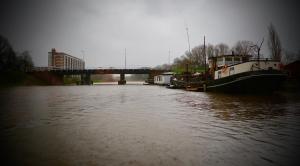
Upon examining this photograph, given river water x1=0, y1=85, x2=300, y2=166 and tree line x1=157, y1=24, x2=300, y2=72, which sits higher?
tree line x1=157, y1=24, x2=300, y2=72

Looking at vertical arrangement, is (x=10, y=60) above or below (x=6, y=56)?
below

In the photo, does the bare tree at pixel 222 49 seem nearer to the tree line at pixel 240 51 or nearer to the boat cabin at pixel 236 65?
the tree line at pixel 240 51

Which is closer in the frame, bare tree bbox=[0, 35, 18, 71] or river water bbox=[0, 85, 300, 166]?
river water bbox=[0, 85, 300, 166]

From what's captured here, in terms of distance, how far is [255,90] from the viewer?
2103cm

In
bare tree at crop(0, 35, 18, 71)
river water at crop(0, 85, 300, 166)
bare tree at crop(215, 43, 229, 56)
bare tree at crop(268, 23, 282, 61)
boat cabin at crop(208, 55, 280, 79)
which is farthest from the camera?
bare tree at crop(215, 43, 229, 56)

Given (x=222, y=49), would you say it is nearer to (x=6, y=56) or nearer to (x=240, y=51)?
(x=240, y=51)

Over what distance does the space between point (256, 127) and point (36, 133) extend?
276 inches

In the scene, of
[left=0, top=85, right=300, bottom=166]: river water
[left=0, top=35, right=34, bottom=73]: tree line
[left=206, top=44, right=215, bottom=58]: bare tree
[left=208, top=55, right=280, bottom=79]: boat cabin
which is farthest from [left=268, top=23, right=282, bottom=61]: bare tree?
[left=0, top=35, right=34, bottom=73]: tree line

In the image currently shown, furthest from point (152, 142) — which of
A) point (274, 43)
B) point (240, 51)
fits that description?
point (240, 51)

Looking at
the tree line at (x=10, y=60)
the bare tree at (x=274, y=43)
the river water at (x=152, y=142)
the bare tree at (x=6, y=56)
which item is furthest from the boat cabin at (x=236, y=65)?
the bare tree at (x=6, y=56)

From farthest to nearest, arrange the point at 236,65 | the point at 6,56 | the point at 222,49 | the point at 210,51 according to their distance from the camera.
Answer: the point at 210,51 < the point at 222,49 < the point at 6,56 < the point at 236,65

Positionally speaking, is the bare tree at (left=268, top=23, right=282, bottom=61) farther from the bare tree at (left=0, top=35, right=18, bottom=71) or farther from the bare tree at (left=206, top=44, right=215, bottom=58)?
the bare tree at (left=0, top=35, right=18, bottom=71)

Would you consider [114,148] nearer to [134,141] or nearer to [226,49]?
[134,141]

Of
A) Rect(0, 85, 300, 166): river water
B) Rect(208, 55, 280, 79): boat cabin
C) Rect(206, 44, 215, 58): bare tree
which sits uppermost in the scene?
Rect(206, 44, 215, 58): bare tree
